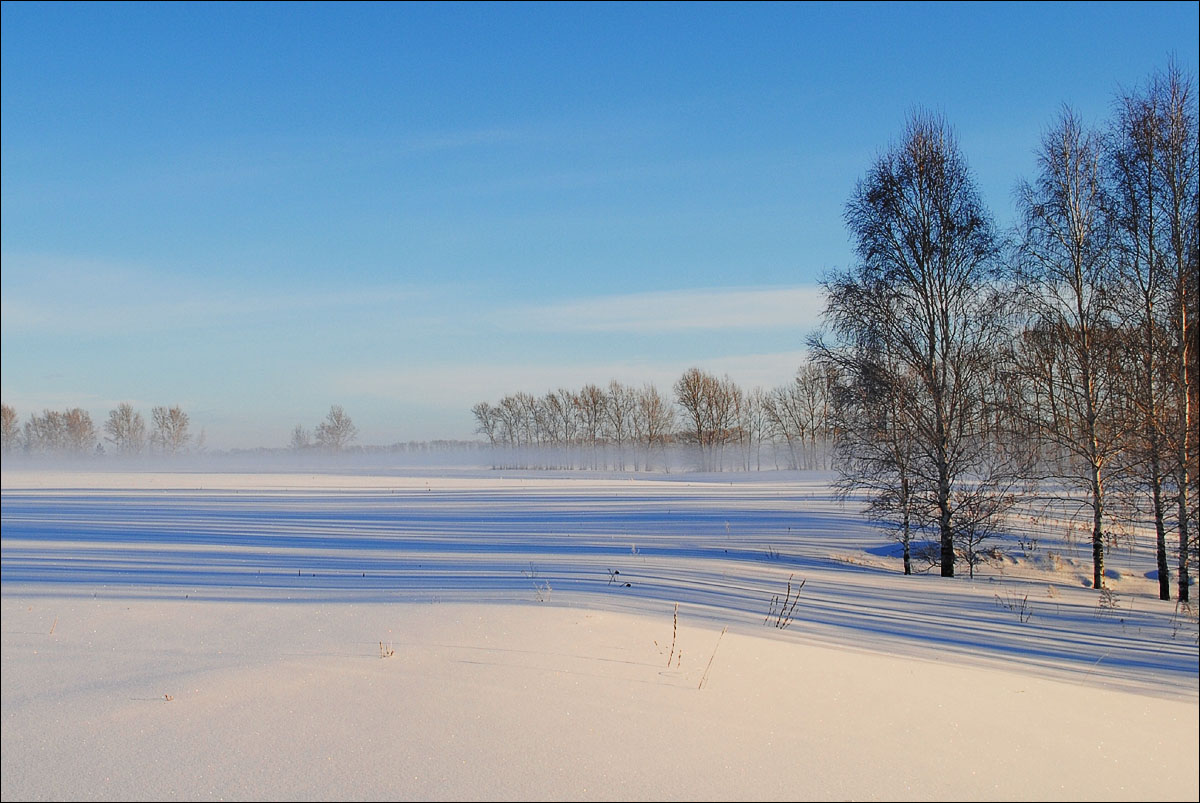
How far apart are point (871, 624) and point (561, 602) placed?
367 cm

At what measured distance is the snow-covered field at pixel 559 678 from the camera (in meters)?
3.81

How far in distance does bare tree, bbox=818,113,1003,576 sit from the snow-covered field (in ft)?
10.5

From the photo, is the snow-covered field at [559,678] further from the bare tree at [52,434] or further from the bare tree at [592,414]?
the bare tree at [592,414]

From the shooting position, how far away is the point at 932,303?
612 inches

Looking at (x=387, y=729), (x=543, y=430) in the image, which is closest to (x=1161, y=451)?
(x=387, y=729)

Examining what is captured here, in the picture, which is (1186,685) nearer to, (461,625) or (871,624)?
(871,624)

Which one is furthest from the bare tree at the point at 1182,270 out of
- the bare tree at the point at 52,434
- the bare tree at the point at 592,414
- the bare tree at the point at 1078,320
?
the bare tree at the point at 592,414

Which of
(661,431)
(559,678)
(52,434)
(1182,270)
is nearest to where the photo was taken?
(559,678)

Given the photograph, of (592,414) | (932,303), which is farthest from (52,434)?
(592,414)

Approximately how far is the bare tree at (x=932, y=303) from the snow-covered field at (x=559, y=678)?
3203 mm

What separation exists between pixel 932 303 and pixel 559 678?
13.1 m

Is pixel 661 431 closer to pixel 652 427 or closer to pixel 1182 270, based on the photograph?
pixel 652 427

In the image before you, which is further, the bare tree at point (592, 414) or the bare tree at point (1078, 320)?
the bare tree at point (592, 414)

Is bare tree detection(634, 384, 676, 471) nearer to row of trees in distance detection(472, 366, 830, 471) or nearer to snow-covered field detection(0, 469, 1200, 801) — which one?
row of trees in distance detection(472, 366, 830, 471)
